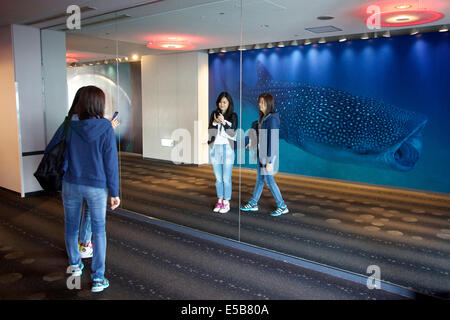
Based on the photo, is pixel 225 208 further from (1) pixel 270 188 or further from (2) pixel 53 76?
(2) pixel 53 76

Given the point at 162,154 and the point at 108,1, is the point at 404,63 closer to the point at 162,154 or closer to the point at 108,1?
the point at 162,154

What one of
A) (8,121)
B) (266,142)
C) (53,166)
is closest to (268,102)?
(266,142)

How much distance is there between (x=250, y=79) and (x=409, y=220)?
2522 mm

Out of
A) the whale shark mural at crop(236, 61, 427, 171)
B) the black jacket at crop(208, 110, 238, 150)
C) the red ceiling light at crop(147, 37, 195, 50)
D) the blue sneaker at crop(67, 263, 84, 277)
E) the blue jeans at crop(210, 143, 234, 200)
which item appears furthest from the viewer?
the red ceiling light at crop(147, 37, 195, 50)

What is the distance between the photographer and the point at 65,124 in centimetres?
287

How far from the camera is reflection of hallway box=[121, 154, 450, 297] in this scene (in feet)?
11.1

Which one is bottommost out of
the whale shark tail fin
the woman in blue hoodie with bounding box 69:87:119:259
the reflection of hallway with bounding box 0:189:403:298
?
the reflection of hallway with bounding box 0:189:403:298

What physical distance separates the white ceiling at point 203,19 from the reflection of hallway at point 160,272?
7.47 feet

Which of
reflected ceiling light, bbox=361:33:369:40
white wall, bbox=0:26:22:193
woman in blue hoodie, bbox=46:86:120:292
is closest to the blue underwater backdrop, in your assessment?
reflected ceiling light, bbox=361:33:369:40

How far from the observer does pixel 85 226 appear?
11.5 ft

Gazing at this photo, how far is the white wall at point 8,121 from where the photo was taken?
19.3 ft

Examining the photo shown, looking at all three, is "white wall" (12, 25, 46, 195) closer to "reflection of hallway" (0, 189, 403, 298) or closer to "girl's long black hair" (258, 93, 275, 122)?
"reflection of hallway" (0, 189, 403, 298)

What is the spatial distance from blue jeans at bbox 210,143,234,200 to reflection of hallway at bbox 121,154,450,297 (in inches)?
3.7
